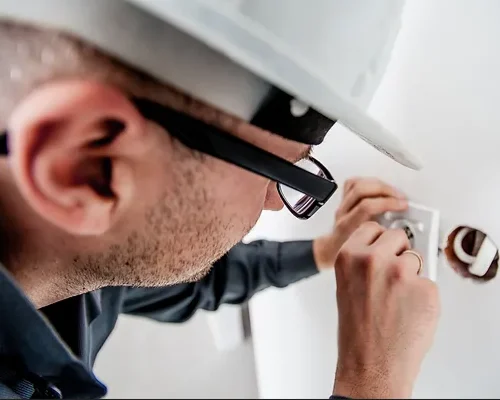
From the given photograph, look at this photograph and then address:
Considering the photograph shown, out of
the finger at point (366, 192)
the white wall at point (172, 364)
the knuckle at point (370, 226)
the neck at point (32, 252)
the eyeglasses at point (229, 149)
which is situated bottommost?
the white wall at point (172, 364)

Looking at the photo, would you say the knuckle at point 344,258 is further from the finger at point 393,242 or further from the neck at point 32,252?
the neck at point 32,252

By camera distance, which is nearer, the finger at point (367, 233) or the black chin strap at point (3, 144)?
the black chin strap at point (3, 144)

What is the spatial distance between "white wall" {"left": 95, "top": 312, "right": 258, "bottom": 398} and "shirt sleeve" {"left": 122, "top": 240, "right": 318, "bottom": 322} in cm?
44

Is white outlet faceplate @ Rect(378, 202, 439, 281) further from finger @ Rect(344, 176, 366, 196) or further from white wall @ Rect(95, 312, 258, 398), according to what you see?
white wall @ Rect(95, 312, 258, 398)

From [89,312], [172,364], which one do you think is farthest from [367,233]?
[172,364]

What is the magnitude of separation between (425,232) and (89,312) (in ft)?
1.42

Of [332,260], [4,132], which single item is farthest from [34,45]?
[332,260]

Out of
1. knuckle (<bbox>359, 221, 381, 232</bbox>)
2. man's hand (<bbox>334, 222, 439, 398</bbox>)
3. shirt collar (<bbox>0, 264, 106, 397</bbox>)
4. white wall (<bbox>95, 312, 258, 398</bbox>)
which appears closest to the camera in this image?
shirt collar (<bbox>0, 264, 106, 397</bbox>)

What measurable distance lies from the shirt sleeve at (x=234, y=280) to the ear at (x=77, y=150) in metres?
0.42

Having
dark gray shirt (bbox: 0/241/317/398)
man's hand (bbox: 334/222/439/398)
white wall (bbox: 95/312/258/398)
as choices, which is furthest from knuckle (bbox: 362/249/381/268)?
white wall (bbox: 95/312/258/398)

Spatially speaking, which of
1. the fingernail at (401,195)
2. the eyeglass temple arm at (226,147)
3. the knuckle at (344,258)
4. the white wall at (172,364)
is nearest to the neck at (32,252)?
the eyeglass temple arm at (226,147)

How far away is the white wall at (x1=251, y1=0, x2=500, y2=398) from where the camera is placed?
657 millimetres

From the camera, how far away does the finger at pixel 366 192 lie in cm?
80

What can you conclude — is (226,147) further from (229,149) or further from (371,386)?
(371,386)
